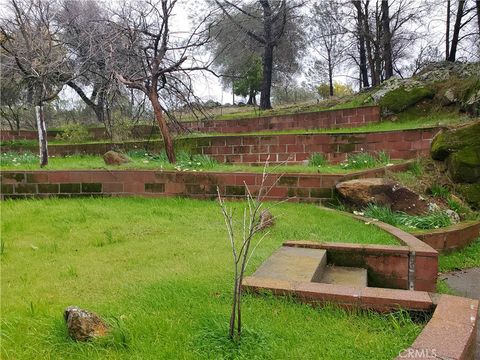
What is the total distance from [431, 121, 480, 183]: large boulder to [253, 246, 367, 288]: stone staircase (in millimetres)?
3488

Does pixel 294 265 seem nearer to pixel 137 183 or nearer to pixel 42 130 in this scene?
pixel 137 183

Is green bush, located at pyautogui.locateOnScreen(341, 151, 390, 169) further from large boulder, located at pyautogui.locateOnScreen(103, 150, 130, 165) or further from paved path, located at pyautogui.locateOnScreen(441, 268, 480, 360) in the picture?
large boulder, located at pyautogui.locateOnScreen(103, 150, 130, 165)

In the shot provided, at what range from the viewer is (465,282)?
4.15m

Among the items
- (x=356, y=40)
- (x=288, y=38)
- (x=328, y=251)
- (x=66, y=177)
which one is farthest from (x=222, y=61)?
(x=328, y=251)

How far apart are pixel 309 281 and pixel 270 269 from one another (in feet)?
1.20

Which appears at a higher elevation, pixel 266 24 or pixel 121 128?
pixel 266 24

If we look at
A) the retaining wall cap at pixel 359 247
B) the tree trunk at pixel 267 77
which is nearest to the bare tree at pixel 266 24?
the tree trunk at pixel 267 77

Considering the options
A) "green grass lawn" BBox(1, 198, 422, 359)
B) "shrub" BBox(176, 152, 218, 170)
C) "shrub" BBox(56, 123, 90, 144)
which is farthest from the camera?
"shrub" BBox(56, 123, 90, 144)

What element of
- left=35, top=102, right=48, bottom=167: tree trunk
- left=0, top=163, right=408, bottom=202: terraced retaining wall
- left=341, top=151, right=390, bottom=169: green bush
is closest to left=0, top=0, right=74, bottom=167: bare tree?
left=35, top=102, right=48, bottom=167: tree trunk

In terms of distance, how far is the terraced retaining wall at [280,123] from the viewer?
460 inches

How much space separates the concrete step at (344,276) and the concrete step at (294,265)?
2.6 inches

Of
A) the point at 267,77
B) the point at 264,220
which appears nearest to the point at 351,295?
the point at 264,220

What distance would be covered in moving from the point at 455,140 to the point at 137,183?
195 inches

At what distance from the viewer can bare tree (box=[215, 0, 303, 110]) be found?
17438 millimetres
